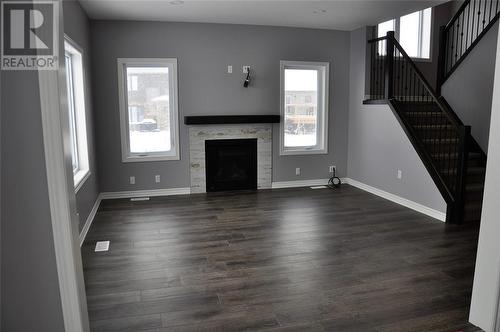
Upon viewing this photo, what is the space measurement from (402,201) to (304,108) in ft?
7.57

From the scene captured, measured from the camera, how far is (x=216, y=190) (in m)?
6.48

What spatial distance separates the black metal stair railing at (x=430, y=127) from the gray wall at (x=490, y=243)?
233 centimetres

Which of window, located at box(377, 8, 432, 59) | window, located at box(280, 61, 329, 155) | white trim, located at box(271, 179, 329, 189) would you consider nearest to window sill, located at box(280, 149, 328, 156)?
window, located at box(280, 61, 329, 155)

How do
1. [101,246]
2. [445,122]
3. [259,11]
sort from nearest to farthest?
[101,246] < [259,11] < [445,122]

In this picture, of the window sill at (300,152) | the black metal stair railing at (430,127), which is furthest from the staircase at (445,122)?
the window sill at (300,152)

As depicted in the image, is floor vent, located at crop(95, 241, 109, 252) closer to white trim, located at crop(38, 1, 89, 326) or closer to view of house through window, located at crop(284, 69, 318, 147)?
white trim, located at crop(38, 1, 89, 326)

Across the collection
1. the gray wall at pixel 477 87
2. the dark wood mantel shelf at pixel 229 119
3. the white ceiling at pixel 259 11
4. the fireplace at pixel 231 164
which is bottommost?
the fireplace at pixel 231 164

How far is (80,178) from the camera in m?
4.50

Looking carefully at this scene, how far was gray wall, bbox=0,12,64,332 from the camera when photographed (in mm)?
1632

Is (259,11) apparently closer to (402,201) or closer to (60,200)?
(402,201)

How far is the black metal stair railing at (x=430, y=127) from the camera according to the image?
4.63 meters

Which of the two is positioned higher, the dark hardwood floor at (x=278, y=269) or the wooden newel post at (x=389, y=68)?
the wooden newel post at (x=389, y=68)

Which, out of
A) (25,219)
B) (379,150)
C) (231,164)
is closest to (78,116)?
(231,164)

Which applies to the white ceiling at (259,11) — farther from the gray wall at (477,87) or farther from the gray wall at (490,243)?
the gray wall at (490,243)
